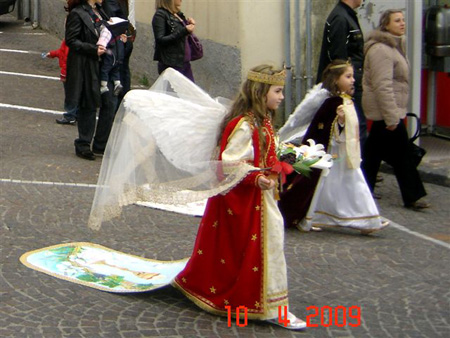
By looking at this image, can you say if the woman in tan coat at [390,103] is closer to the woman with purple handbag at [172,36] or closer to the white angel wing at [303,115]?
the white angel wing at [303,115]

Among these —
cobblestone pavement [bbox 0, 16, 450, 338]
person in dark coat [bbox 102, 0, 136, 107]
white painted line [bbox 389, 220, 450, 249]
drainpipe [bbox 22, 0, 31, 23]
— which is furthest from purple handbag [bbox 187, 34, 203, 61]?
drainpipe [bbox 22, 0, 31, 23]

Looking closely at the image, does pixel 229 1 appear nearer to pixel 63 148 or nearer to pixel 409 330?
pixel 63 148

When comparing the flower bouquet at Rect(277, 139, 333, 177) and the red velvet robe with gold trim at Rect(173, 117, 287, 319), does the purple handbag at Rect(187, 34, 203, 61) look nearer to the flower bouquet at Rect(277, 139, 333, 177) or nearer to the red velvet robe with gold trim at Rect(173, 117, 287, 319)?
the flower bouquet at Rect(277, 139, 333, 177)

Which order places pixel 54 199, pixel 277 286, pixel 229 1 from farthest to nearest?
1. pixel 229 1
2. pixel 54 199
3. pixel 277 286

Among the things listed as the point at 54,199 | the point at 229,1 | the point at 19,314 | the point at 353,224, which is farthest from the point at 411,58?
the point at 19,314

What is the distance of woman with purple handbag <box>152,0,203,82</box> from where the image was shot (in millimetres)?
9867

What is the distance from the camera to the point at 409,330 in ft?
18.6

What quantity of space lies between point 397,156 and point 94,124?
317 centimetres

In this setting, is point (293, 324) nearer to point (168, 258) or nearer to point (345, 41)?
point (168, 258)

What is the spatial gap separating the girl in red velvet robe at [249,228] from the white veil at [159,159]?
0.14 metres

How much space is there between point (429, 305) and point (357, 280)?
0.62 meters

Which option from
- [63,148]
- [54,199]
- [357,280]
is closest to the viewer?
[357,280]

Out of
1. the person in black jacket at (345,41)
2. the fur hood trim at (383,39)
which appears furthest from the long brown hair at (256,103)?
the fur hood trim at (383,39)

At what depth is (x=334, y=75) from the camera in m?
7.70
